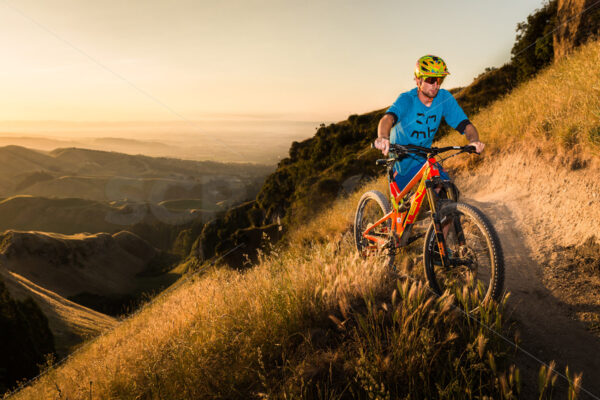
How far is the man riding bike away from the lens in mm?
4375

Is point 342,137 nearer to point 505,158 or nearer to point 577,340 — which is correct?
point 505,158

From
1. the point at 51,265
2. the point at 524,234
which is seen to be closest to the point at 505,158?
the point at 524,234

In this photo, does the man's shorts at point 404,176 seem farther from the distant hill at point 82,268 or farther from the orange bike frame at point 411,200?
the distant hill at point 82,268

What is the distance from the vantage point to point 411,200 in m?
4.52

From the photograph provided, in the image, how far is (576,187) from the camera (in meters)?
5.39

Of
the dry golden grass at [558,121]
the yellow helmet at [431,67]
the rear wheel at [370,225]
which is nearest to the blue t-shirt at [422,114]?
the yellow helmet at [431,67]

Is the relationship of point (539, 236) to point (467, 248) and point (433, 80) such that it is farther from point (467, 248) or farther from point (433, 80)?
point (433, 80)

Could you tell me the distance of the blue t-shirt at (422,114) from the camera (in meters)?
4.68

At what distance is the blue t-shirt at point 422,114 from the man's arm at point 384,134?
14cm

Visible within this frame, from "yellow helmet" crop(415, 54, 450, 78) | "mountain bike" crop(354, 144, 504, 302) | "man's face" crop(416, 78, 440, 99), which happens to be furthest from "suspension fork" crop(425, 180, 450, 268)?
"yellow helmet" crop(415, 54, 450, 78)

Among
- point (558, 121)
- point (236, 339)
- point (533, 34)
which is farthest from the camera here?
point (533, 34)

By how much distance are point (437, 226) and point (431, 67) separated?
211 cm

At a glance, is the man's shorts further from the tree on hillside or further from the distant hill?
the distant hill

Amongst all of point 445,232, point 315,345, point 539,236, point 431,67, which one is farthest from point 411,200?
point 539,236
